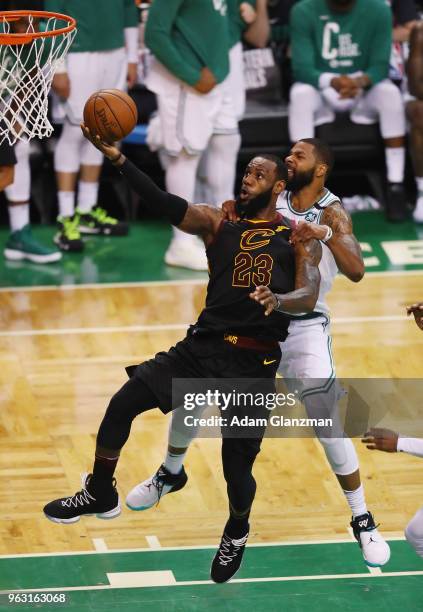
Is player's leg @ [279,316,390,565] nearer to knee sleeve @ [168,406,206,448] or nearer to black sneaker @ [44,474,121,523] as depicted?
knee sleeve @ [168,406,206,448]

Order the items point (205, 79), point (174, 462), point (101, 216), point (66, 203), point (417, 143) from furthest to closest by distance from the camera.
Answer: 1. point (417, 143)
2. point (101, 216)
3. point (66, 203)
4. point (205, 79)
5. point (174, 462)

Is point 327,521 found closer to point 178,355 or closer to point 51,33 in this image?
point 178,355

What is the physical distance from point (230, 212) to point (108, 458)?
4.00 feet

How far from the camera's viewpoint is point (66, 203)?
1045 centimetres

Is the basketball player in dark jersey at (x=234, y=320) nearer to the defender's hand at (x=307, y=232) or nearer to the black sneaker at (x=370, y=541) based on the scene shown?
the defender's hand at (x=307, y=232)

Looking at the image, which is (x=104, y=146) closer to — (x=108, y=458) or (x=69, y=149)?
(x=108, y=458)

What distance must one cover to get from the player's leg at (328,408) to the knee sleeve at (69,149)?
15.2 feet

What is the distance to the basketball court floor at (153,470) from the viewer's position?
5793 millimetres

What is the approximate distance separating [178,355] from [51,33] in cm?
165

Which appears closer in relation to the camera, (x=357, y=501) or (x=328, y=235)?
(x=328, y=235)

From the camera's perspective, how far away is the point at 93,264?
33.1 feet

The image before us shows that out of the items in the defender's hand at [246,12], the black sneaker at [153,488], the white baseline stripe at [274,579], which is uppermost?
the defender's hand at [246,12]

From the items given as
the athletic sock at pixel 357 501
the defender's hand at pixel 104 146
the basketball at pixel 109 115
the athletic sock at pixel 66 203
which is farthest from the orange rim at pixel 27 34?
the athletic sock at pixel 66 203

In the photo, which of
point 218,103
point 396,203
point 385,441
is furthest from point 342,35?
point 385,441
